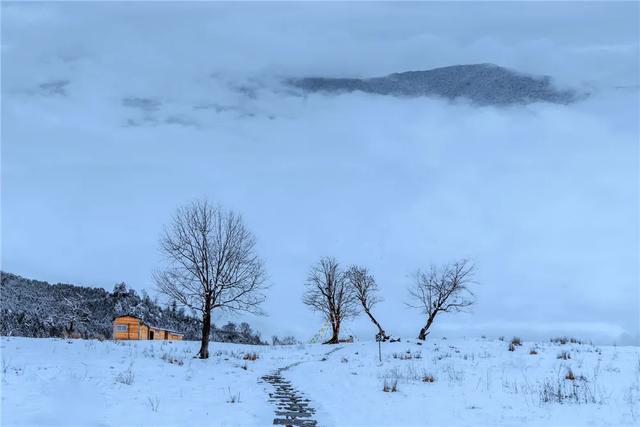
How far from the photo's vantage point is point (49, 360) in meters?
17.3

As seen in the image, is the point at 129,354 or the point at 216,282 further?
the point at 216,282

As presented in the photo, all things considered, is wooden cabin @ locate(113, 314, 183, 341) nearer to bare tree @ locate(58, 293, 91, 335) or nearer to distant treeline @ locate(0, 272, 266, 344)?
distant treeline @ locate(0, 272, 266, 344)

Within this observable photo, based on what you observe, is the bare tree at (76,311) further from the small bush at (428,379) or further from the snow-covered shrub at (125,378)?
the small bush at (428,379)

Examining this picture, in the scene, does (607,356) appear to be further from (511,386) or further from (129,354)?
(129,354)

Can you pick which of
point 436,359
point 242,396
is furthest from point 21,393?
point 436,359

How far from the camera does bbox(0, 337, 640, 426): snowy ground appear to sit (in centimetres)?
1046

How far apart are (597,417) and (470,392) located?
3.84m

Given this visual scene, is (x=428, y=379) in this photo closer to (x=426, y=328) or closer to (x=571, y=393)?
(x=571, y=393)

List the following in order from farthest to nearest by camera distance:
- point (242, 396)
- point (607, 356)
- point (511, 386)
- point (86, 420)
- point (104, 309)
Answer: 1. point (104, 309)
2. point (607, 356)
3. point (511, 386)
4. point (242, 396)
5. point (86, 420)

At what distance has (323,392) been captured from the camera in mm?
15227

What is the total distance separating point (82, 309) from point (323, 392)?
390 feet

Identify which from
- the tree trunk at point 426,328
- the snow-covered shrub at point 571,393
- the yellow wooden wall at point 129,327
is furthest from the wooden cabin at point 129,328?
the snow-covered shrub at point 571,393

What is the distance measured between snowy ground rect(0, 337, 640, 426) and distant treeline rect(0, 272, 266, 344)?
280 ft

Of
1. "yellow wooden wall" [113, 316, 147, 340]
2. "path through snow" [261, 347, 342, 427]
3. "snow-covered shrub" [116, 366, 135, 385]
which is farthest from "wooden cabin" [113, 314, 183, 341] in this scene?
"snow-covered shrub" [116, 366, 135, 385]
